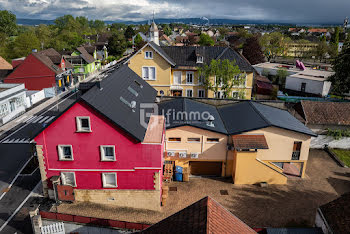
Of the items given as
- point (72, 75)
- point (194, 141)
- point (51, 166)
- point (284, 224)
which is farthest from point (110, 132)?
point (72, 75)

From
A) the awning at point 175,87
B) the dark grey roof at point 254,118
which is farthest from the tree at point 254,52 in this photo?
the dark grey roof at point 254,118

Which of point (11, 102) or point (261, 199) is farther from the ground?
point (11, 102)

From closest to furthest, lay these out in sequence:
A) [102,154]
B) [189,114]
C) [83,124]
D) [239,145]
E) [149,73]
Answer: [83,124], [102,154], [239,145], [189,114], [149,73]

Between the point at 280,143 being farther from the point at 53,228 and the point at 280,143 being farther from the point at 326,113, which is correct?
the point at 53,228

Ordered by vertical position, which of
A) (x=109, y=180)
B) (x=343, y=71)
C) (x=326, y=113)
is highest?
(x=343, y=71)

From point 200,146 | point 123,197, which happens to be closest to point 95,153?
point 123,197

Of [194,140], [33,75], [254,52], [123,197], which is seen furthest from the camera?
[254,52]
